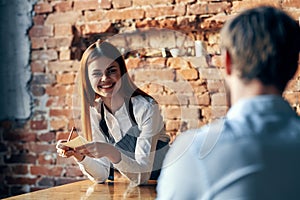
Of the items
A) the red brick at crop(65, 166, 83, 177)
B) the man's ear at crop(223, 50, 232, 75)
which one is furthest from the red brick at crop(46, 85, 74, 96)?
the man's ear at crop(223, 50, 232, 75)

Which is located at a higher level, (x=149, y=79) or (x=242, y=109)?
(x=242, y=109)

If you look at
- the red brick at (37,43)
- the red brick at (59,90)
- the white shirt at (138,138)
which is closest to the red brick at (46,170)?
the red brick at (59,90)

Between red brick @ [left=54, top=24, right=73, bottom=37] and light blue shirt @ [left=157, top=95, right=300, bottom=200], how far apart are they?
2603 mm

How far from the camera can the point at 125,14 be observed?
3488 mm

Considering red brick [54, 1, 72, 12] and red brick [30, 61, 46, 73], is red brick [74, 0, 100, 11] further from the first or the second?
red brick [30, 61, 46, 73]

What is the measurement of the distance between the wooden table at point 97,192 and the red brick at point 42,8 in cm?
148

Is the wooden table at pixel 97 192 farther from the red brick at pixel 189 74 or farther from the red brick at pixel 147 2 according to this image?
the red brick at pixel 147 2

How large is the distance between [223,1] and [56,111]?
3.88ft

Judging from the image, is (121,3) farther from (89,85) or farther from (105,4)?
(89,85)

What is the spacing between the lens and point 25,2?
12.3 feet

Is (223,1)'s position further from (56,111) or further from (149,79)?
(56,111)

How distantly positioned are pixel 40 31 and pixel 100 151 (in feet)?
5.00

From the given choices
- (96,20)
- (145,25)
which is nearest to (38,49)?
(96,20)

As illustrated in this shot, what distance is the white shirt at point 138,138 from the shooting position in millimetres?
2461
